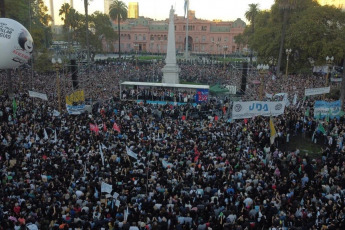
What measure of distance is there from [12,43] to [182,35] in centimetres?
8188

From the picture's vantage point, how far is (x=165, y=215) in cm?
974

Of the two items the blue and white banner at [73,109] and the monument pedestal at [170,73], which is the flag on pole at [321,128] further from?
the monument pedestal at [170,73]

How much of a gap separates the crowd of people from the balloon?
11.0 feet

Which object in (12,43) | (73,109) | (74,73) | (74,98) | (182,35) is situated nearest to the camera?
(12,43)

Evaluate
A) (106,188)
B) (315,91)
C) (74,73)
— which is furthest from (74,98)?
(315,91)

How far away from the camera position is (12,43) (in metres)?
19.1

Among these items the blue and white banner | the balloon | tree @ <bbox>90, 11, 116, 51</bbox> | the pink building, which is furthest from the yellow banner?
the pink building

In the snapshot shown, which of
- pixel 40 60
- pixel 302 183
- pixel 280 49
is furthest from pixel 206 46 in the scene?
pixel 302 183

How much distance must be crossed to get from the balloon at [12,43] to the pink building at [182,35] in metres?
77.3

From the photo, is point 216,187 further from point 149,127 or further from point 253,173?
point 149,127

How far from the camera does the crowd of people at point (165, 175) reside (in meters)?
9.81

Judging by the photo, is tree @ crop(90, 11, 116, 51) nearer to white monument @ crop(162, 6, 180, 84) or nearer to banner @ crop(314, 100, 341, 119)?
white monument @ crop(162, 6, 180, 84)

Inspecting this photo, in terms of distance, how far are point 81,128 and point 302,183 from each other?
11.7 meters

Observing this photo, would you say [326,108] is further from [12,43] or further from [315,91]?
[12,43]
